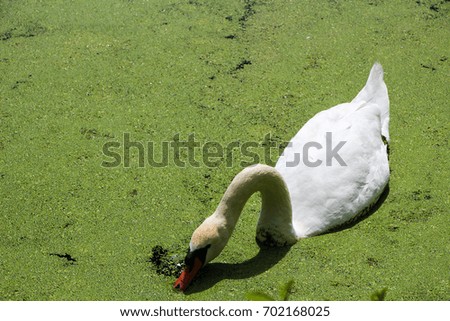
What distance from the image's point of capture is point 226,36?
508 centimetres

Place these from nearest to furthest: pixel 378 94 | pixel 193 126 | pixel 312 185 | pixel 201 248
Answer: pixel 201 248, pixel 312 185, pixel 378 94, pixel 193 126

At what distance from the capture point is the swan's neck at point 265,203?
10.5 feet

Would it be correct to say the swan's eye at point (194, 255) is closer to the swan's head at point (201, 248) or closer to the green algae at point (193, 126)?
the swan's head at point (201, 248)

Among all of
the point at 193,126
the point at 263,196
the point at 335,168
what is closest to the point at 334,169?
the point at 335,168

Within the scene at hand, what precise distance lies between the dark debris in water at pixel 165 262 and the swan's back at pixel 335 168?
635 millimetres

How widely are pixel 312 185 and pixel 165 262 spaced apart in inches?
33.1

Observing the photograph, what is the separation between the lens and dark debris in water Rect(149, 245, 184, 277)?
3.25 metres

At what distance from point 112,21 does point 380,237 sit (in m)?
2.88

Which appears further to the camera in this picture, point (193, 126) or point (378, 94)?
point (193, 126)

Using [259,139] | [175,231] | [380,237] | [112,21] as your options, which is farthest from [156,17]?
[380,237]

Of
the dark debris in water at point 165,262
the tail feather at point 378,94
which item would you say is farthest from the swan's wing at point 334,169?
the dark debris in water at point 165,262

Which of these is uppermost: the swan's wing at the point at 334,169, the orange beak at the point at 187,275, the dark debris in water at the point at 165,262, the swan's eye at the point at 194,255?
the swan's wing at the point at 334,169

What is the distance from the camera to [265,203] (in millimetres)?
3385

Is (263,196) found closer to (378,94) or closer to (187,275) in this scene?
(187,275)
